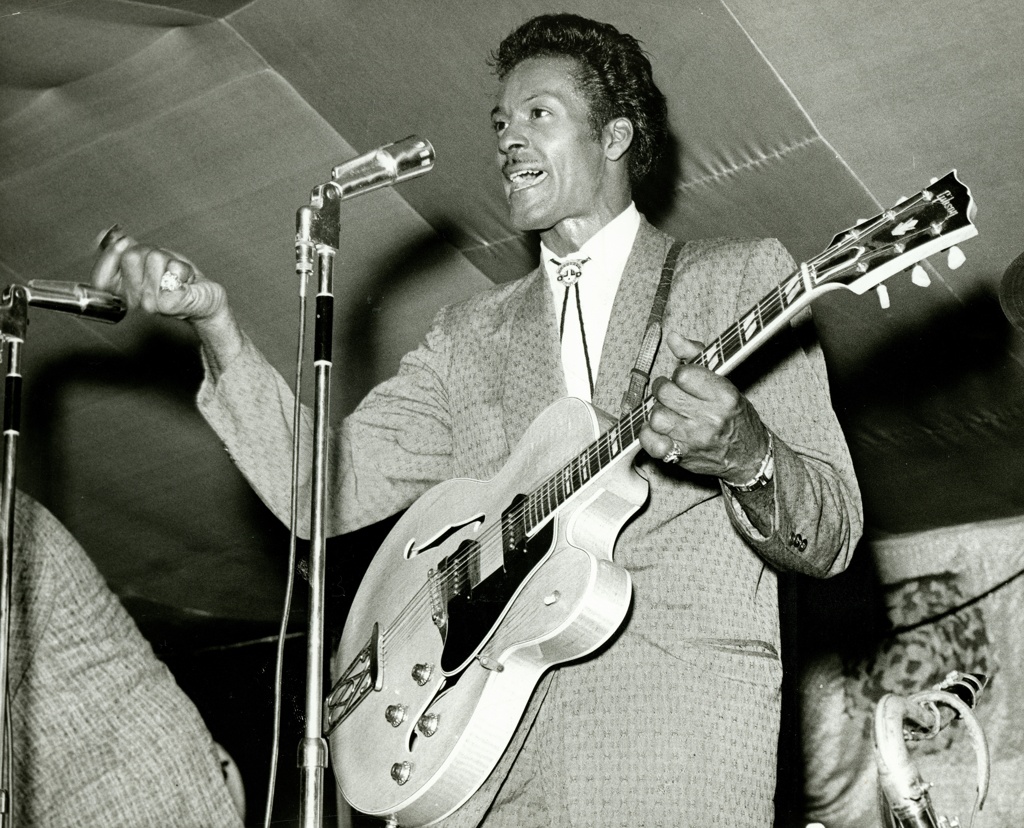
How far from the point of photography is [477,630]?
5.85 ft

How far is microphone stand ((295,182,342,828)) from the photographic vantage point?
1.43m

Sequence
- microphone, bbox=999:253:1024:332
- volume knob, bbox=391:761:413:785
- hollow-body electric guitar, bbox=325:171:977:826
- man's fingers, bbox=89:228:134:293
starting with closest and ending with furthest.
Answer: hollow-body electric guitar, bbox=325:171:977:826
volume knob, bbox=391:761:413:785
man's fingers, bbox=89:228:134:293
microphone, bbox=999:253:1024:332

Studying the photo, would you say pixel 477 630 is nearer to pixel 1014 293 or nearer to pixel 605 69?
pixel 605 69

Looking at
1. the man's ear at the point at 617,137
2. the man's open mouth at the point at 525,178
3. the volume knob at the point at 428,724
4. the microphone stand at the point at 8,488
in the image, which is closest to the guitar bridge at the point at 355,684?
the volume knob at the point at 428,724

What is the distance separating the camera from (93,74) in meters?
3.35

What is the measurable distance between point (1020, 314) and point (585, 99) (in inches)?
39.0

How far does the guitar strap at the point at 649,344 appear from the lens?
1842mm

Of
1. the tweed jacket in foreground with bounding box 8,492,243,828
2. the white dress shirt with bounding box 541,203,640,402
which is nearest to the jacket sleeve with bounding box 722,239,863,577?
the white dress shirt with bounding box 541,203,640,402

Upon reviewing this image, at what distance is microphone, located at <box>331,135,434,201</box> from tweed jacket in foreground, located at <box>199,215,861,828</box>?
43 cm

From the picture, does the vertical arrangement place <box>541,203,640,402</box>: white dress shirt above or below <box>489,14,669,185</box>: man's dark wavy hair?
below

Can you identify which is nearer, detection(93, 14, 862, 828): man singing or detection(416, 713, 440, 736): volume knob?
detection(93, 14, 862, 828): man singing

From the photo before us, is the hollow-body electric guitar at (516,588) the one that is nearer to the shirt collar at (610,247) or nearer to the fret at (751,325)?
the fret at (751,325)

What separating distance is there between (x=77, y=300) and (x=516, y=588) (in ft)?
2.98

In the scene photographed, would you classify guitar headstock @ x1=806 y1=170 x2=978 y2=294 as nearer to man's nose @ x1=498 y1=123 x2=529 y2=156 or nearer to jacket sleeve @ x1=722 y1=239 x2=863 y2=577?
jacket sleeve @ x1=722 y1=239 x2=863 y2=577
